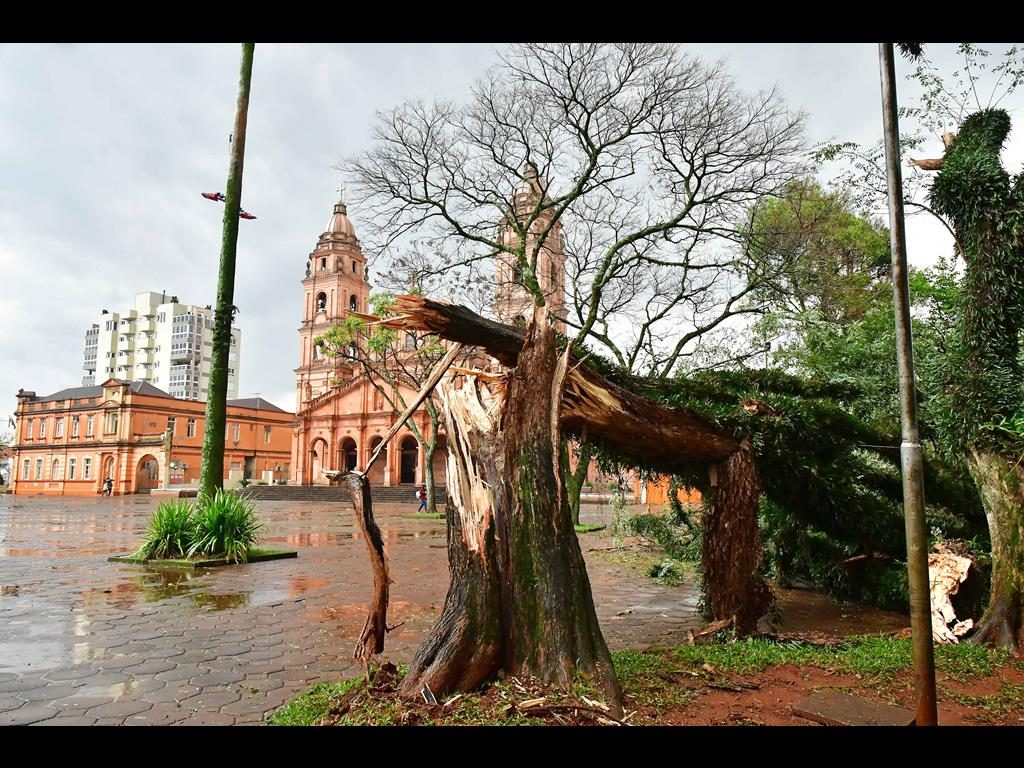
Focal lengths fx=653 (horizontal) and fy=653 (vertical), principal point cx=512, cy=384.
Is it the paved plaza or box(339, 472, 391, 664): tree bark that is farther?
the paved plaza

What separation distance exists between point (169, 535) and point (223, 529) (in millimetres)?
886

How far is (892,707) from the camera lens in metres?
4.07

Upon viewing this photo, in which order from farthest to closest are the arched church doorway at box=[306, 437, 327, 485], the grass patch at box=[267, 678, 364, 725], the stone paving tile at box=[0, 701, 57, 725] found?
the arched church doorway at box=[306, 437, 327, 485] → the stone paving tile at box=[0, 701, 57, 725] → the grass patch at box=[267, 678, 364, 725]

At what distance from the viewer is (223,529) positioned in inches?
452

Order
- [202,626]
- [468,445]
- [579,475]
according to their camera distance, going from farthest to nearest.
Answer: [579,475], [202,626], [468,445]

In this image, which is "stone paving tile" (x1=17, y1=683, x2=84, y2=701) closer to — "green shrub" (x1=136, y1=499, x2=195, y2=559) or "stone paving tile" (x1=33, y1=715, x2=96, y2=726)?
"stone paving tile" (x1=33, y1=715, x2=96, y2=726)

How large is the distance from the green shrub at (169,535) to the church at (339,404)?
Answer: 27384 mm

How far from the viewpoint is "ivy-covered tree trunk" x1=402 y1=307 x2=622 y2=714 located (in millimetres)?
3971

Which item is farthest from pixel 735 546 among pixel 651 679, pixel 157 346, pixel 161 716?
pixel 157 346

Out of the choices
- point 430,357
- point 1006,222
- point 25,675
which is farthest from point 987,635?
point 430,357

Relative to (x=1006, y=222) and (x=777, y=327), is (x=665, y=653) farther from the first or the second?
(x=777, y=327)

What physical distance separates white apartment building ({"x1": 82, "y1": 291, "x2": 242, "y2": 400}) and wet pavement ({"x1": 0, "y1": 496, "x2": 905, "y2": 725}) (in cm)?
7058

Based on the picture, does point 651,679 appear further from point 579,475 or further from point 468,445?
point 579,475

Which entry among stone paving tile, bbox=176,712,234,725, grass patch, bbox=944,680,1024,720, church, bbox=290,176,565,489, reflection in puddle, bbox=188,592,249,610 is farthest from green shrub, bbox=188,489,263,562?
church, bbox=290,176,565,489
